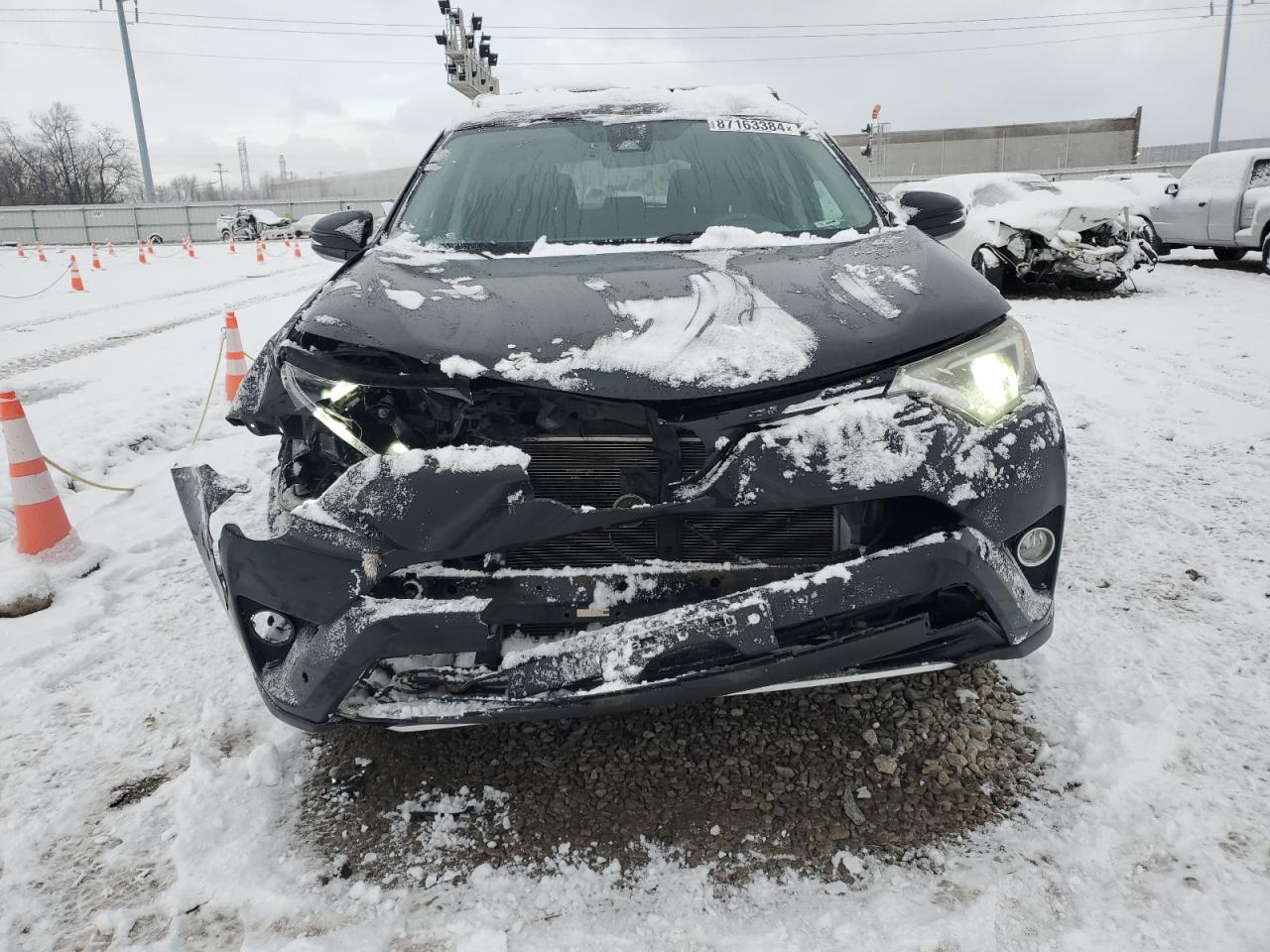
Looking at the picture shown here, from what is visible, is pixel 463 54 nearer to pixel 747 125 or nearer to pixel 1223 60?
pixel 747 125

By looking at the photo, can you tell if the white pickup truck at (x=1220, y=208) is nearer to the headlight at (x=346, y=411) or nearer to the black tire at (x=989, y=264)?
the black tire at (x=989, y=264)

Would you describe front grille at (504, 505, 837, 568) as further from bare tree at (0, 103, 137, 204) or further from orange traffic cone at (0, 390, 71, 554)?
bare tree at (0, 103, 137, 204)

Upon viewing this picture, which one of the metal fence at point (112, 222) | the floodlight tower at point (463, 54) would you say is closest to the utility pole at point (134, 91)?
the metal fence at point (112, 222)

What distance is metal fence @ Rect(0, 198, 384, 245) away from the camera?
128 ft

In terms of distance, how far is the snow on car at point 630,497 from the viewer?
176 centimetres

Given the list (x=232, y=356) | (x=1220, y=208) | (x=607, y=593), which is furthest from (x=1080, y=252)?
(x=607, y=593)

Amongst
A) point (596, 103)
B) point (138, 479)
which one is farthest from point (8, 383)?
point (596, 103)

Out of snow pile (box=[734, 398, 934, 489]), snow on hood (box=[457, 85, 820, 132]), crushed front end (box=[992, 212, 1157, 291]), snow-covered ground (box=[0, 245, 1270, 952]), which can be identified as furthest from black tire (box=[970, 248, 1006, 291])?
snow pile (box=[734, 398, 934, 489])

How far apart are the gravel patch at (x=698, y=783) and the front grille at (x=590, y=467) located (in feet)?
2.53

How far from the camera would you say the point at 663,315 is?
6.66 ft

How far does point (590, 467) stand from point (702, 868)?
3.05ft

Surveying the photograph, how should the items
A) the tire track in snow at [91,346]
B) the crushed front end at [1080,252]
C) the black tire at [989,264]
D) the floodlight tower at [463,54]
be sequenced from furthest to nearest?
the floodlight tower at [463,54] < the black tire at [989,264] < the crushed front end at [1080,252] < the tire track in snow at [91,346]

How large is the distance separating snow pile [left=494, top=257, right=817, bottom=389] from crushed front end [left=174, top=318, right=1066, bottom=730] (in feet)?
0.18

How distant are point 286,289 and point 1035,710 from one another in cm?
1416
